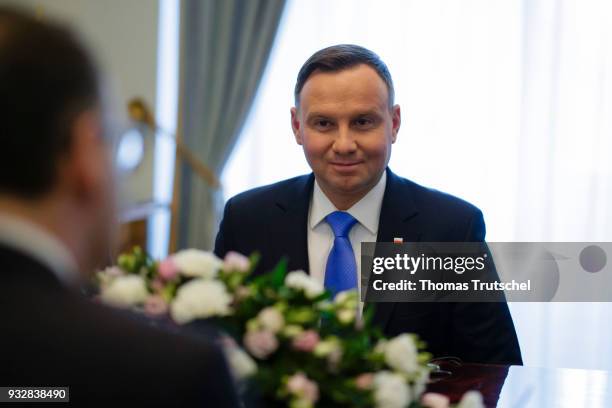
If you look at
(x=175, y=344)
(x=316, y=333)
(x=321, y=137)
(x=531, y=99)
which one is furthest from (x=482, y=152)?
(x=175, y=344)

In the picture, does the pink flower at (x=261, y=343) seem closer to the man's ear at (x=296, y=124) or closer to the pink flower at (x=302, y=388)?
the pink flower at (x=302, y=388)

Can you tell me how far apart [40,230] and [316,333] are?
0.53 metres

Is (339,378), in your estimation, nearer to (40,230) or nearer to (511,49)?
(40,230)

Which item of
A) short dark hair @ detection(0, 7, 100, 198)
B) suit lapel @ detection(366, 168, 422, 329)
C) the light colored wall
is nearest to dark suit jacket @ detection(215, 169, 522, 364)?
suit lapel @ detection(366, 168, 422, 329)

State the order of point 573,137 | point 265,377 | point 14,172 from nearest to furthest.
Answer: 1. point 14,172
2. point 265,377
3. point 573,137

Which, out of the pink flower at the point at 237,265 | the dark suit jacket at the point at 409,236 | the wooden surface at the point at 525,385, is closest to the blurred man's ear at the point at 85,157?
the pink flower at the point at 237,265

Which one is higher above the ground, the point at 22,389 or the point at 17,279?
the point at 17,279

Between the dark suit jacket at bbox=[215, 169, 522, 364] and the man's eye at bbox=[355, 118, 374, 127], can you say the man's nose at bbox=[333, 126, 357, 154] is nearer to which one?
the man's eye at bbox=[355, 118, 374, 127]

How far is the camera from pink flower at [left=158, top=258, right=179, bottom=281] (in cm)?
130

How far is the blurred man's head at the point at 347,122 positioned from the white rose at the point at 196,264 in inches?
51.9

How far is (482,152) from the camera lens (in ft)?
14.8

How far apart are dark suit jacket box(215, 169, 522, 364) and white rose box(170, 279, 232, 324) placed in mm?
1258

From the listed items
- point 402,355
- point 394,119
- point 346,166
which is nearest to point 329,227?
point 346,166

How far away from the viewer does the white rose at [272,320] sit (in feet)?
3.97
